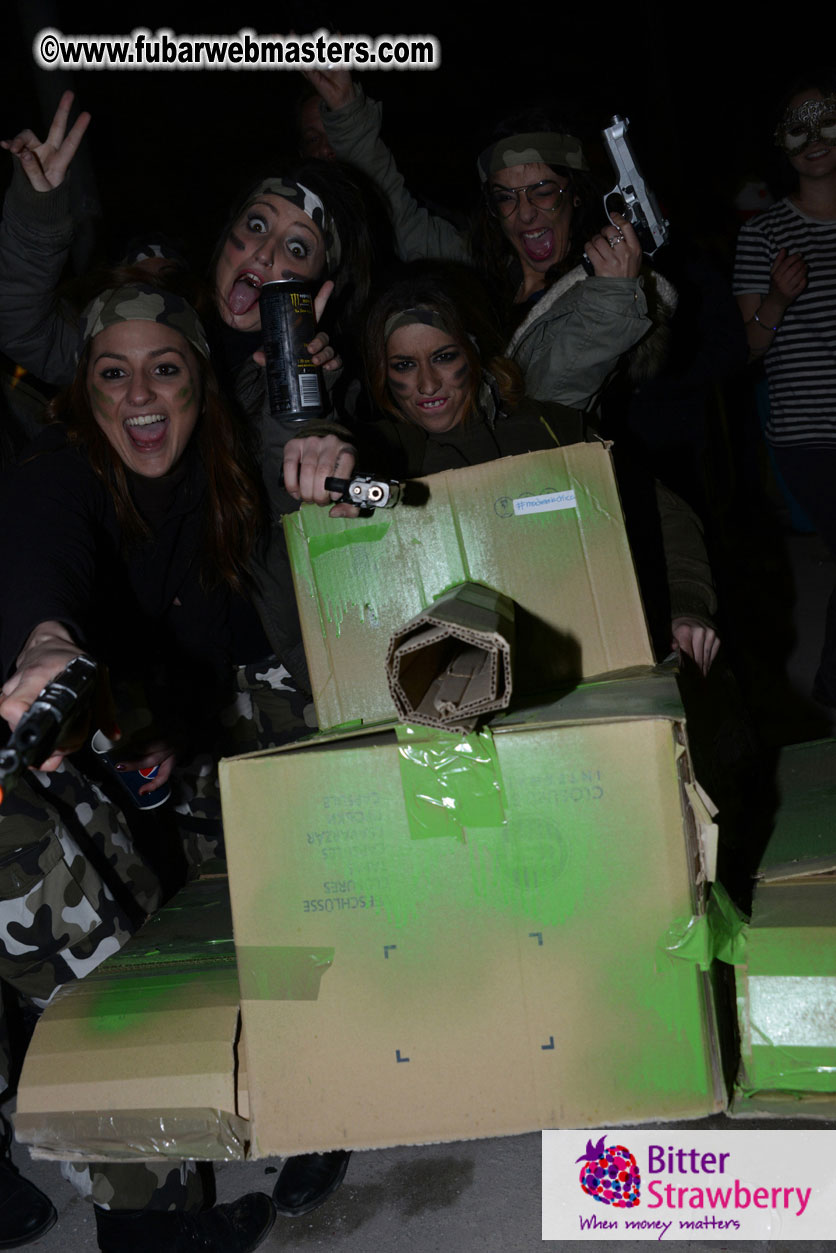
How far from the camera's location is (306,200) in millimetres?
2477

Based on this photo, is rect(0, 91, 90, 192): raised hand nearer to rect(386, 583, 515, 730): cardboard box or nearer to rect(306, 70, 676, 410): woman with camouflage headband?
rect(306, 70, 676, 410): woman with camouflage headband

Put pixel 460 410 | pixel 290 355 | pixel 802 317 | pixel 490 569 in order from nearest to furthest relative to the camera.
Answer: pixel 490 569, pixel 290 355, pixel 460 410, pixel 802 317

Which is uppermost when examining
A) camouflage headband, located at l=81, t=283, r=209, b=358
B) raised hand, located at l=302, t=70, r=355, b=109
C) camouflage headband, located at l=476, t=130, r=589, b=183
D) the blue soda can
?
raised hand, located at l=302, t=70, r=355, b=109

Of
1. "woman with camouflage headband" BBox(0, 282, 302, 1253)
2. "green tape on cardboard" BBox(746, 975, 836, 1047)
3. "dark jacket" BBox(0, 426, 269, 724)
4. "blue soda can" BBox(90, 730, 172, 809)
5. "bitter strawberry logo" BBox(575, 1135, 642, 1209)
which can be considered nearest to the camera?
"green tape on cardboard" BBox(746, 975, 836, 1047)

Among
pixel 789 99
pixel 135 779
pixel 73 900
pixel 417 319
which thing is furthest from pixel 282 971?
pixel 789 99

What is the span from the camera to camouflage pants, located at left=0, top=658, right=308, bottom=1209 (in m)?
1.92

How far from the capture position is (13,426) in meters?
2.52

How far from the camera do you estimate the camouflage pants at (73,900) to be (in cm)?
192

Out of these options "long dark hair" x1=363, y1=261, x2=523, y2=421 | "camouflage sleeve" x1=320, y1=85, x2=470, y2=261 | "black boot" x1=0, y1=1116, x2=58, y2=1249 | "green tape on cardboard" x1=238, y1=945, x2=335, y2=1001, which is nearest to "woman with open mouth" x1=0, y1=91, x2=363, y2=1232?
"long dark hair" x1=363, y1=261, x2=523, y2=421

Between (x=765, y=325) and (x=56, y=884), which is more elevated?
(x=765, y=325)

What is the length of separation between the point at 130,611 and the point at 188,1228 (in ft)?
3.77

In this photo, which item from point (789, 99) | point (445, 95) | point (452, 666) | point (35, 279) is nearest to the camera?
point (452, 666)

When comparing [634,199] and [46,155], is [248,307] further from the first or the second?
[634,199]

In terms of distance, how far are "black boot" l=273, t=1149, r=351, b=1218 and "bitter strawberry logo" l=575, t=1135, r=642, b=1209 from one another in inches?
26.4
